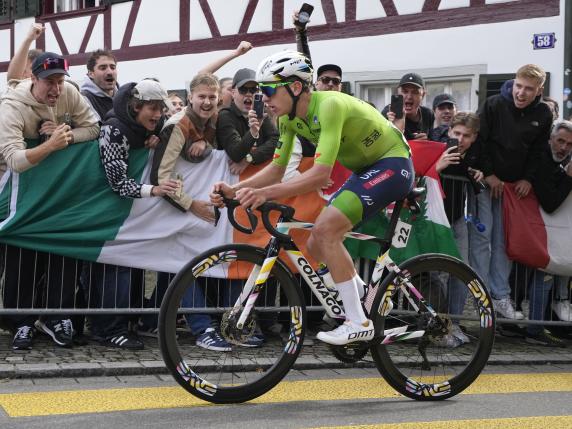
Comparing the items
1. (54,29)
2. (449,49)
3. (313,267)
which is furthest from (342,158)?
(54,29)

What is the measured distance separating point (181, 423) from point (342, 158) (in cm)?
188

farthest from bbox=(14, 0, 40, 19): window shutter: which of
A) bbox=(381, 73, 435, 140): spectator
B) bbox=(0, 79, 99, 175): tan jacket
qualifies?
bbox=(0, 79, 99, 175): tan jacket

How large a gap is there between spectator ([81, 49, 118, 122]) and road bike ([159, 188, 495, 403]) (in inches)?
97.7

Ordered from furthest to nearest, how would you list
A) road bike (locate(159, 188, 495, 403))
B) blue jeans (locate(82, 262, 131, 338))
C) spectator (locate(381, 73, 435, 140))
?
spectator (locate(381, 73, 435, 140))
blue jeans (locate(82, 262, 131, 338))
road bike (locate(159, 188, 495, 403))

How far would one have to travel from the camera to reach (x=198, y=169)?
7.96m

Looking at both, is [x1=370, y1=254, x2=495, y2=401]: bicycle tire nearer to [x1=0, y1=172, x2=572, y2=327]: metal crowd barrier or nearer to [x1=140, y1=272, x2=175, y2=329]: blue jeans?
[x1=0, y1=172, x2=572, y2=327]: metal crowd barrier

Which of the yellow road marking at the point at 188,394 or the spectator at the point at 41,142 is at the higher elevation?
the spectator at the point at 41,142

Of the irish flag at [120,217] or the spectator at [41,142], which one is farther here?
the irish flag at [120,217]

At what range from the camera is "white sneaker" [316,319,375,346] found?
19.2 feet

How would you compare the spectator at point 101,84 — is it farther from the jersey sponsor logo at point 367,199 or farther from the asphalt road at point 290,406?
the jersey sponsor logo at point 367,199

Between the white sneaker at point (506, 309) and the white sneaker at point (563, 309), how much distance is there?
14.1 inches

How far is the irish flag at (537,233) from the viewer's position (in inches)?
340

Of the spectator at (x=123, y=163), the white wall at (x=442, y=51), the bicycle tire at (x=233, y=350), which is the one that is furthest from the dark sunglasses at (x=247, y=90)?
the white wall at (x=442, y=51)

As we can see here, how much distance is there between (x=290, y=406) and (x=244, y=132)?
2989 millimetres
